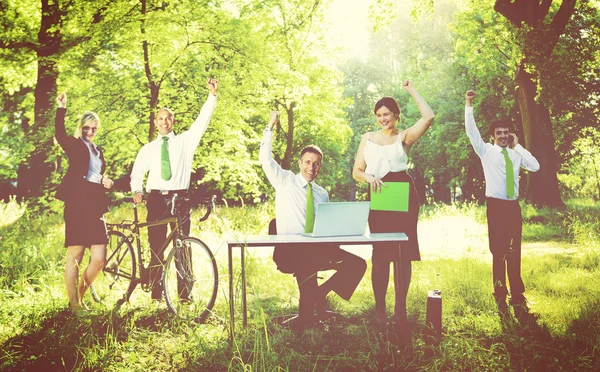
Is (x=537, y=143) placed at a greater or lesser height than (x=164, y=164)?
greater

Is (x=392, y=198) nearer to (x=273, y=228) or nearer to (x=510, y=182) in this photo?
(x=273, y=228)

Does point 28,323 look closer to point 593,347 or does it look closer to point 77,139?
point 77,139

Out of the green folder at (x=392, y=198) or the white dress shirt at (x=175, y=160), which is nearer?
the green folder at (x=392, y=198)

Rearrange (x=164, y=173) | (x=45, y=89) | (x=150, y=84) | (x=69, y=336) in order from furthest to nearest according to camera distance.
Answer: (x=45, y=89), (x=150, y=84), (x=164, y=173), (x=69, y=336)

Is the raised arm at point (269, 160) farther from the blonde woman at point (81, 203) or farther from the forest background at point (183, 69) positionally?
the blonde woman at point (81, 203)

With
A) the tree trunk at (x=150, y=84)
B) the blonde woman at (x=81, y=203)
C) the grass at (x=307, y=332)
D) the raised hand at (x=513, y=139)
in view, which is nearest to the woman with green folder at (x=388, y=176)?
the grass at (x=307, y=332)

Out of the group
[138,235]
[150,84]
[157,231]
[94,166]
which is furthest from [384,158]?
[150,84]

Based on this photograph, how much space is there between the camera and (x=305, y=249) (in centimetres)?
493

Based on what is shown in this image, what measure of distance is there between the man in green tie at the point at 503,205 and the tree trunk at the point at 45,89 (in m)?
7.47

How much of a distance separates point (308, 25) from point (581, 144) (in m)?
12.2

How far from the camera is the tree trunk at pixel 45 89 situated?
970 cm

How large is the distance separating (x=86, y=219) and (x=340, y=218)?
2.85 m

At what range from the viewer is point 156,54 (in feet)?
32.0

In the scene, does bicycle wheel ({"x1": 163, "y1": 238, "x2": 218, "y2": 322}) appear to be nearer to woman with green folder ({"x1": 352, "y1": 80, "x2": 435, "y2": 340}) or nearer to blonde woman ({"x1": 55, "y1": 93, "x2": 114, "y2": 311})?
blonde woman ({"x1": 55, "y1": 93, "x2": 114, "y2": 311})
